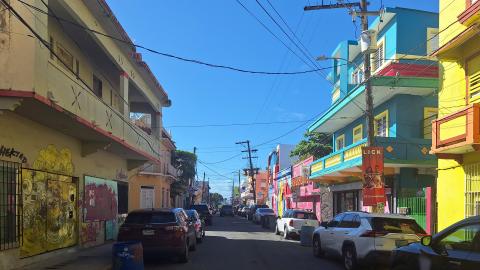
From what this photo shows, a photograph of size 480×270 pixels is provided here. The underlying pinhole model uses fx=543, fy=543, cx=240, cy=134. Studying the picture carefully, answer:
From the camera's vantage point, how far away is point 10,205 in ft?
41.2

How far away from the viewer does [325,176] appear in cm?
3091

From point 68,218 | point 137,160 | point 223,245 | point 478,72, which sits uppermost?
point 478,72

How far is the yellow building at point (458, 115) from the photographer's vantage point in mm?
14641

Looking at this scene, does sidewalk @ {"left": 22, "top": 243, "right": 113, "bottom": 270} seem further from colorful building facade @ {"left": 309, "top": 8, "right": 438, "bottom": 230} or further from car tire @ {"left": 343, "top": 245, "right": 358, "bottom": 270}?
colorful building facade @ {"left": 309, "top": 8, "right": 438, "bottom": 230}

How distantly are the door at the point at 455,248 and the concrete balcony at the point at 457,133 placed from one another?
7.20 m

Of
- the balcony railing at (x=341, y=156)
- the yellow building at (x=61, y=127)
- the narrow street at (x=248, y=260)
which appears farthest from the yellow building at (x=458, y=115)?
the yellow building at (x=61, y=127)

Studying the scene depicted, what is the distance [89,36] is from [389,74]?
511 inches

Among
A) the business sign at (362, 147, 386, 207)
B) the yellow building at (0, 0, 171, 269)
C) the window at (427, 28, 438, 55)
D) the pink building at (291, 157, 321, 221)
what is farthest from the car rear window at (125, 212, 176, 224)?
the pink building at (291, 157, 321, 221)

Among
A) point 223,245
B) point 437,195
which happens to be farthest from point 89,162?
point 437,195

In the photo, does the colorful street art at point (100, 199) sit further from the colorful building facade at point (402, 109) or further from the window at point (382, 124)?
the window at point (382, 124)

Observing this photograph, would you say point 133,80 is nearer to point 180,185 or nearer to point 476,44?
point 476,44

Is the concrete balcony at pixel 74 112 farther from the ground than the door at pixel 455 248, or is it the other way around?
the concrete balcony at pixel 74 112

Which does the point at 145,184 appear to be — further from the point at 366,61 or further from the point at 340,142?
the point at 366,61

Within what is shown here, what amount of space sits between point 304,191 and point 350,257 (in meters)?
29.1
